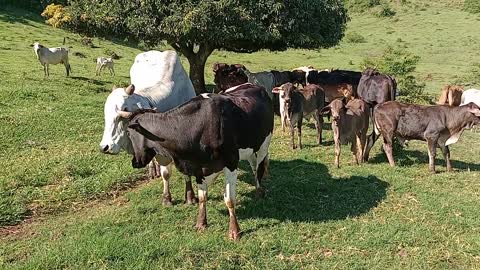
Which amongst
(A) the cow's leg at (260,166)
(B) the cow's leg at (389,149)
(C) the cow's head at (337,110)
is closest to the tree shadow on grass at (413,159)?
(B) the cow's leg at (389,149)

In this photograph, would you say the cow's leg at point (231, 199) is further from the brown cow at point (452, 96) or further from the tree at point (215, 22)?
the brown cow at point (452, 96)

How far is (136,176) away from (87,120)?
174 inches

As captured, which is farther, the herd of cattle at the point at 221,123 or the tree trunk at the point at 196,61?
the tree trunk at the point at 196,61

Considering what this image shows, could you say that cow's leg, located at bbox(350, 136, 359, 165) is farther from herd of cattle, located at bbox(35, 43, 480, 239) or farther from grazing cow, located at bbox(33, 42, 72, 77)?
grazing cow, located at bbox(33, 42, 72, 77)

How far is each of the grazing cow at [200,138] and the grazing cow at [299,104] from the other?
5012 millimetres

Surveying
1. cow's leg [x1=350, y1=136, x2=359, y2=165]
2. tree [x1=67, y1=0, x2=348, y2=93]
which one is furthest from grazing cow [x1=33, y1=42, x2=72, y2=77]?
cow's leg [x1=350, y1=136, x2=359, y2=165]

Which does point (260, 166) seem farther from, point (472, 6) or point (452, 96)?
point (472, 6)

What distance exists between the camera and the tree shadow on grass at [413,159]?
10.3 m

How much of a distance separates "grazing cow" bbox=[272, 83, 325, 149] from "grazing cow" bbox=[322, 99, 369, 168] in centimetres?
133

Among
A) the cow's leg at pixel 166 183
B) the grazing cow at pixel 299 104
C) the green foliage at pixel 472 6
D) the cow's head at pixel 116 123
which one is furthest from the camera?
the green foliage at pixel 472 6

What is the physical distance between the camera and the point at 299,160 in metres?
10.4

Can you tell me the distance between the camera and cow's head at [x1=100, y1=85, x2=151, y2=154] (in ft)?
21.2

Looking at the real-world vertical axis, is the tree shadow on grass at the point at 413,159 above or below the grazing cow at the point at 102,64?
below

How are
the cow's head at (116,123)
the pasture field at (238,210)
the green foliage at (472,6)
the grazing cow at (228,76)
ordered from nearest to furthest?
the pasture field at (238,210) < the cow's head at (116,123) < the grazing cow at (228,76) < the green foliage at (472,6)
